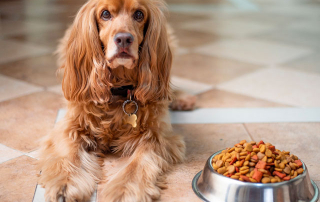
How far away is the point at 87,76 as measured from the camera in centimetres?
259

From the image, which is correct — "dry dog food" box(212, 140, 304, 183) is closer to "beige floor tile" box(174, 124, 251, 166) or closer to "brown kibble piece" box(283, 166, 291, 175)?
"brown kibble piece" box(283, 166, 291, 175)

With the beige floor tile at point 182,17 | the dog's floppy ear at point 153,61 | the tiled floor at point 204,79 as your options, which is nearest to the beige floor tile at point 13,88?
the tiled floor at point 204,79

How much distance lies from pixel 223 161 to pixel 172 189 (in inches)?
13.7

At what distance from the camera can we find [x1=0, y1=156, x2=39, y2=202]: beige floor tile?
2.24 meters

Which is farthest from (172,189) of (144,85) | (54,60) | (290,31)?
(290,31)

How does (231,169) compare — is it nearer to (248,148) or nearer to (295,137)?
(248,148)

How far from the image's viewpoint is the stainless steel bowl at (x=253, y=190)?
6.74ft

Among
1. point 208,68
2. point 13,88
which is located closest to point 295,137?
point 208,68

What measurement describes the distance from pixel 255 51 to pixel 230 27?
206 centimetres

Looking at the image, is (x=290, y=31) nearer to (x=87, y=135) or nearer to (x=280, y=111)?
(x=280, y=111)

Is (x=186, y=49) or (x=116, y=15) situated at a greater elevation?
(x=116, y=15)

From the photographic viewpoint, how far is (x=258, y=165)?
7.04ft

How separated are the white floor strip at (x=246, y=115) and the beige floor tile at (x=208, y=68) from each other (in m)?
0.94

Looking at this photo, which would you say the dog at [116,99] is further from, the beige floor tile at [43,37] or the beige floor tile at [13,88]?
the beige floor tile at [43,37]
